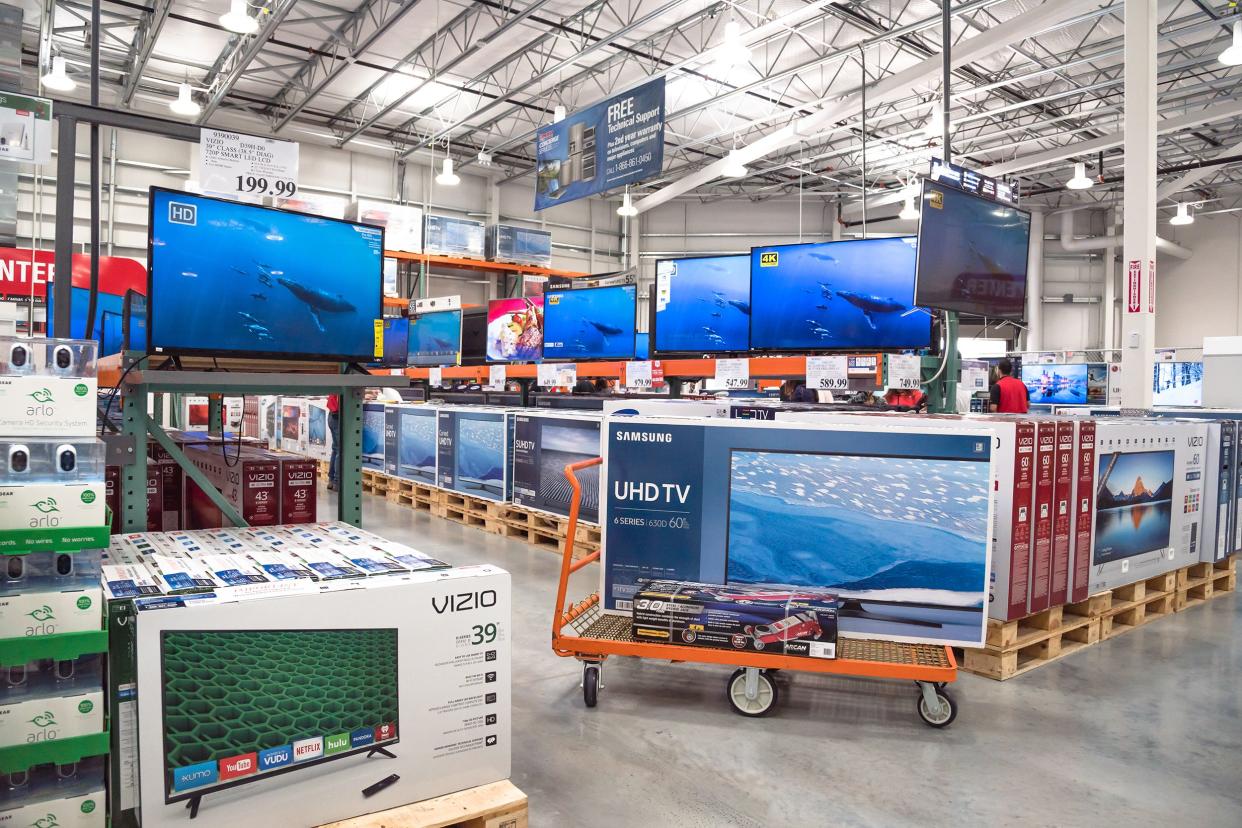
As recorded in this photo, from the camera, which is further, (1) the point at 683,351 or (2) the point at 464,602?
(1) the point at 683,351

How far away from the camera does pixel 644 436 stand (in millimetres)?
3812

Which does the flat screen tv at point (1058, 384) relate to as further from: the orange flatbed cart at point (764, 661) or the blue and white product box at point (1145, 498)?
the orange flatbed cart at point (764, 661)

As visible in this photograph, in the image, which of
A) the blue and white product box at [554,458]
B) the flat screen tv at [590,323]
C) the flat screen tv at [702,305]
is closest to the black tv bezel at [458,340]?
the flat screen tv at [590,323]

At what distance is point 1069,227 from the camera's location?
20703mm

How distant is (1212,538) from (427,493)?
734cm

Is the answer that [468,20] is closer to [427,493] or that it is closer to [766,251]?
[427,493]

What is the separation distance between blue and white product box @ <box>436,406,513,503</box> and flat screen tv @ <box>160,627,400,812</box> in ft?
17.3

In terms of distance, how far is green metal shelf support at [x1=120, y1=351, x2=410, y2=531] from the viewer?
2.71 meters

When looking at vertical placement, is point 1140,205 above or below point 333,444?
above

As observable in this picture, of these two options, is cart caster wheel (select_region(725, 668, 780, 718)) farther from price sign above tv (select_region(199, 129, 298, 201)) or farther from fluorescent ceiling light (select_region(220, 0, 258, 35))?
fluorescent ceiling light (select_region(220, 0, 258, 35))

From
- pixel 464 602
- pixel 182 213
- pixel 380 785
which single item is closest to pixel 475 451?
pixel 182 213

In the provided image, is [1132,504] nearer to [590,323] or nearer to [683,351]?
[683,351]

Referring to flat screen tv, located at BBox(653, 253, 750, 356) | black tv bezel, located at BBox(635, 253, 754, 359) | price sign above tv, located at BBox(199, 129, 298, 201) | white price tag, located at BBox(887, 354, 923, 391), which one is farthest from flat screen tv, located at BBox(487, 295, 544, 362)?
price sign above tv, located at BBox(199, 129, 298, 201)

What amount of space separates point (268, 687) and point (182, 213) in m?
1.66
